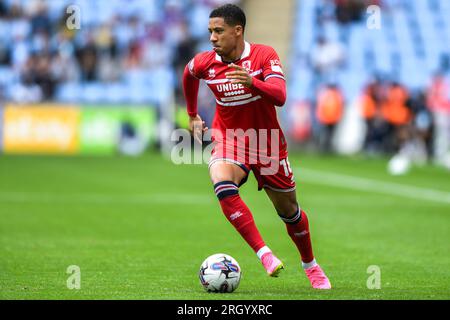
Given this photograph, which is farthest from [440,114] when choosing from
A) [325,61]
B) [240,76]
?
[240,76]

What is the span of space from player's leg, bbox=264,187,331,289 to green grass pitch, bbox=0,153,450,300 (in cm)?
16

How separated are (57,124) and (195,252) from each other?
17.5 meters

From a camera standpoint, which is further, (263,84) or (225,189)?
(225,189)

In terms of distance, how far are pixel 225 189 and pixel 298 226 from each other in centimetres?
90

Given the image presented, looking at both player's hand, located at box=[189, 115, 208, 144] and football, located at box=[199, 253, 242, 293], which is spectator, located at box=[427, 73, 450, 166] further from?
football, located at box=[199, 253, 242, 293]

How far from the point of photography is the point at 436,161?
28875 millimetres

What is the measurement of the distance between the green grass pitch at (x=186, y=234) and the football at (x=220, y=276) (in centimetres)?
13

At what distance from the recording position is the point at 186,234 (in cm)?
1302

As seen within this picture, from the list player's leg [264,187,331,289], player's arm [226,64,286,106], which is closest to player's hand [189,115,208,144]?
player's leg [264,187,331,289]

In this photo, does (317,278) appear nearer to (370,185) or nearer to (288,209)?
(288,209)

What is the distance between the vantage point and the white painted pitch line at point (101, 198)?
56.3 feet

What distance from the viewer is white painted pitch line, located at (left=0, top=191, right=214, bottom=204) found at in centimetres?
1716

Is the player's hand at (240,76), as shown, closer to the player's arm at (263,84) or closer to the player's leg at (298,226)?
the player's arm at (263,84)
